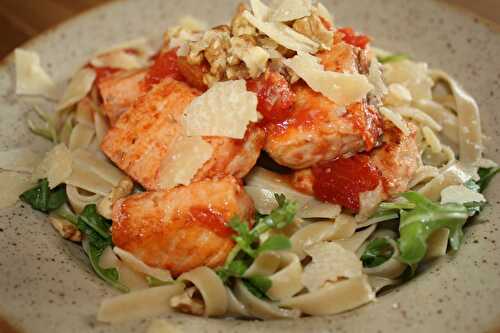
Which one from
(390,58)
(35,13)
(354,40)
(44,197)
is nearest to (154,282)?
(44,197)

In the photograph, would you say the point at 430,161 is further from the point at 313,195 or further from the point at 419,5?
the point at 419,5

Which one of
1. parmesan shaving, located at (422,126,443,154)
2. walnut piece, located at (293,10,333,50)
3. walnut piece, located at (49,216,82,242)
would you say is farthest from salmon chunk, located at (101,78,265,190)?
parmesan shaving, located at (422,126,443,154)

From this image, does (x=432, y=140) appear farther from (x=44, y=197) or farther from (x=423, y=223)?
(x=44, y=197)

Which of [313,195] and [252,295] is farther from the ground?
[313,195]

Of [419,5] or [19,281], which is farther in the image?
[419,5]

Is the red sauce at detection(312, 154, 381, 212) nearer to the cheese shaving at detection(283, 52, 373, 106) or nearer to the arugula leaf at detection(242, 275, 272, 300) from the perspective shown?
the cheese shaving at detection(283, 52, 373, 106)

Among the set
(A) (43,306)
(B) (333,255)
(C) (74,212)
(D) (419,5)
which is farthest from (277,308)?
(D) (419,5)

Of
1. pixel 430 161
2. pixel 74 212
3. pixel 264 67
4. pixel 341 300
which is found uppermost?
pixel 264 67
